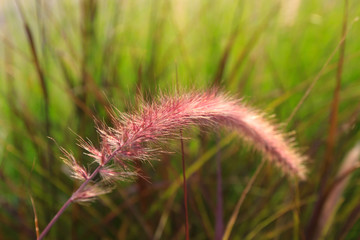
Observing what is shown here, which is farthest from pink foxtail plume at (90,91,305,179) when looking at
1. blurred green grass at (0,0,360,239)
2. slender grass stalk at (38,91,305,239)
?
blurred green grass at (0,0,360,239)

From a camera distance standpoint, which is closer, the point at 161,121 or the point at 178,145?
the point at 161,121

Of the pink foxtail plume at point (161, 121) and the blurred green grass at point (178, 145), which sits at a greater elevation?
the blurred green grass at point (178, 145)

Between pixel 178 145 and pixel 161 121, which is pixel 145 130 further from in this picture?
pixel 178 145

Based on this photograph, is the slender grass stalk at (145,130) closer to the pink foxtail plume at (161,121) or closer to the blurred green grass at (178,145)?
the pink foxtail plume at (161,121)

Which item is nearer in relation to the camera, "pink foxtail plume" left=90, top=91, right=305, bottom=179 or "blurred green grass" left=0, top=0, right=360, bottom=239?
"pink foxtail plume" left=90, top=91, right=305, bottom=179

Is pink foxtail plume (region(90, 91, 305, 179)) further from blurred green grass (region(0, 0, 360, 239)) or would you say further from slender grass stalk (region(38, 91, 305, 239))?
blurred green grass (region(0, 0, 360, 239))

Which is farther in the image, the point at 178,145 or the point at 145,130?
the point at 178,145

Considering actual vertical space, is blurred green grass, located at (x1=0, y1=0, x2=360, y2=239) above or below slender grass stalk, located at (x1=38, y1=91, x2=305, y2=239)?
above

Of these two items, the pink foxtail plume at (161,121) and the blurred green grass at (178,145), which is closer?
the pink foxtail plume at (161,121)

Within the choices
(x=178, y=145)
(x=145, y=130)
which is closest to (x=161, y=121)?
(x=145, y=130)

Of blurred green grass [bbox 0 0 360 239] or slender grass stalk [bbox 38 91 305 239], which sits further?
blurred green grass [bbox 0 0 360 239]

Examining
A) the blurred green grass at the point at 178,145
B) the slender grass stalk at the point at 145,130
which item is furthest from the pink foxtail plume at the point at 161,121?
the blurred green grass at the point at 178,145
